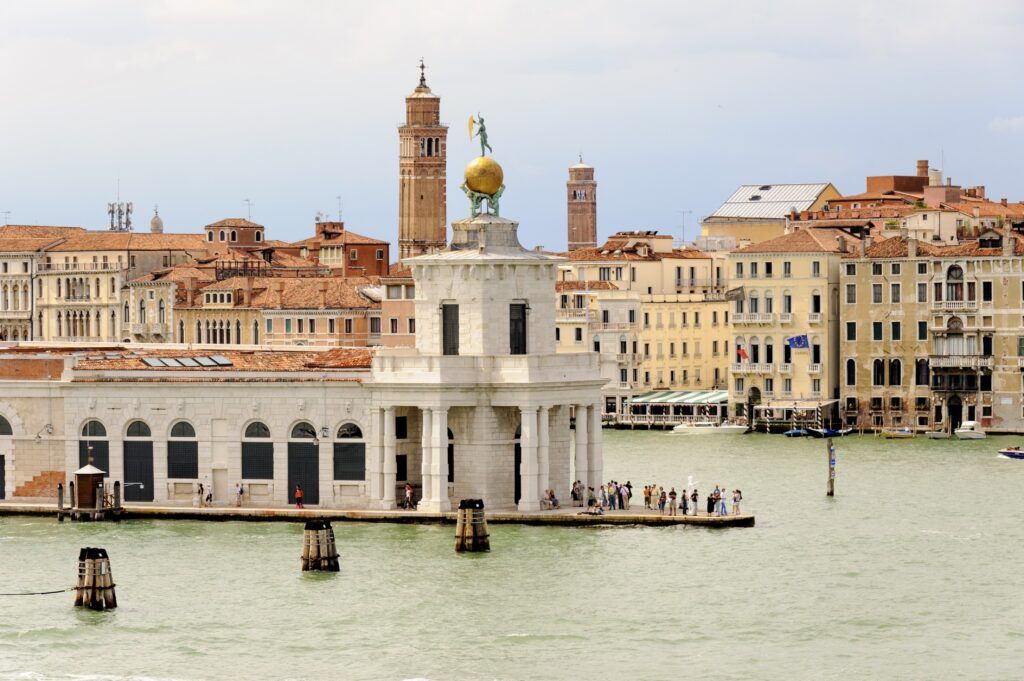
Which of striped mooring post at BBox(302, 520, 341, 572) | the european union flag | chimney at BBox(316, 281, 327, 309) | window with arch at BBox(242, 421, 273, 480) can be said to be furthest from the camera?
Result: chimney at BBox(316, 281, 327, 309)

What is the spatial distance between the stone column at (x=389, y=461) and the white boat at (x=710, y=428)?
4041 cm

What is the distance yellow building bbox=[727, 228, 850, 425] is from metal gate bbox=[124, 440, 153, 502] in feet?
136

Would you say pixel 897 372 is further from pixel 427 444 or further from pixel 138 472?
pixel 138 472

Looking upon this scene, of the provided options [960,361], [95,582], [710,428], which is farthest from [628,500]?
[710,428]

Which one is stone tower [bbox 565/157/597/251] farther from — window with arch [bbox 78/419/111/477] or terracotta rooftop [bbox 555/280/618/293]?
window with arch [bbox 78/419/111/477]

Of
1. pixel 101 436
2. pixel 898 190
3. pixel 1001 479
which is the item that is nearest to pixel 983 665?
pixel 101 436

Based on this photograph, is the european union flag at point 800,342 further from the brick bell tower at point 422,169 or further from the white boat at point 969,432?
the brick bell tower at point 422,169

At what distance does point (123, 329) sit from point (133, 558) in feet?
217

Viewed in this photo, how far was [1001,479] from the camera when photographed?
6994cm


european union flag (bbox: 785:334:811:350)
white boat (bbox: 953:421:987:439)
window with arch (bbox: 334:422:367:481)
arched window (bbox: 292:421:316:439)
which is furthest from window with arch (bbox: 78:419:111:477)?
european union flag (bbox: 785:334:811:350)

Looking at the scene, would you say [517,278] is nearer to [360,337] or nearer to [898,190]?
[360,337]

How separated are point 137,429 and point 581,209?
107m

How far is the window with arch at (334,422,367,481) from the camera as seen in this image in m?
55.8

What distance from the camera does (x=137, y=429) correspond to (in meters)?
56.7
